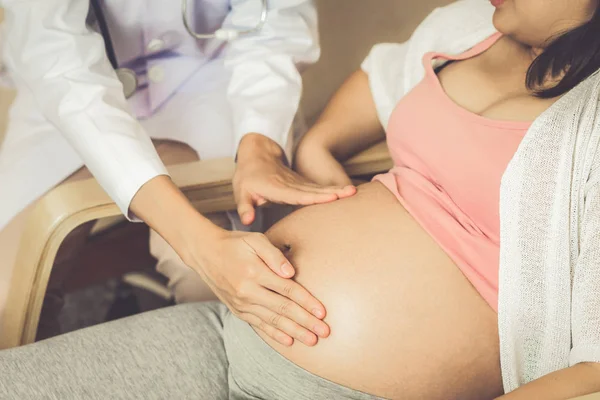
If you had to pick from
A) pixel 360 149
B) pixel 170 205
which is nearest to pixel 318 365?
pixel 170 205

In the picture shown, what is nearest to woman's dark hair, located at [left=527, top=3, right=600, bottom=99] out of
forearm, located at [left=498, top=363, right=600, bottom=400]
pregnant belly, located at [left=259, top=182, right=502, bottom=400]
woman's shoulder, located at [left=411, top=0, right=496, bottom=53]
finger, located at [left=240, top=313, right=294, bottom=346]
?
woman's shoulder, located at [left=411, top=0, right=496, bottom=53]

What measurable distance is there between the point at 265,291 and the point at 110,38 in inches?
23.1

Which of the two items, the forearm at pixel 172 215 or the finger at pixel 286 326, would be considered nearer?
the finger at pixel 286 326

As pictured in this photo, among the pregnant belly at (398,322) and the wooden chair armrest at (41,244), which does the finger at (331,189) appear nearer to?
the pregnant belly at (398,322)

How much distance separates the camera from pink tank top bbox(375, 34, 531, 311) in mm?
771

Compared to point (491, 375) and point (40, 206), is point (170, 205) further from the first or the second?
point (491, 375)

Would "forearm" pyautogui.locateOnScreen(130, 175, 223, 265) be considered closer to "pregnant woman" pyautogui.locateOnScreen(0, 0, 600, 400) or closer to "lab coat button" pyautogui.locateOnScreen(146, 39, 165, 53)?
"pregnant woman" pyautogui.locateOnScreen(0, 0, 600, 400)

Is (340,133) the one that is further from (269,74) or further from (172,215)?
(172,215)

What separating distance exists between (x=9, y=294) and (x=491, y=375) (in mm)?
718

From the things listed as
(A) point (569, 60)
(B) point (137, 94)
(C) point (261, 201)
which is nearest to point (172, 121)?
(B) point (137, 94)

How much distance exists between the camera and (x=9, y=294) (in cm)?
89

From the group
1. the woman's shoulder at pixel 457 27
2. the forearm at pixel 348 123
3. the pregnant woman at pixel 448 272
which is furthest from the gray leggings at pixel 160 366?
the woman's shoulder at pixel 457 27

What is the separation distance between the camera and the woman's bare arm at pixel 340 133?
1.02m

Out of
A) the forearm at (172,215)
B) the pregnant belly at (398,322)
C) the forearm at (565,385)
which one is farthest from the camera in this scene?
the forearm at (172,215)
